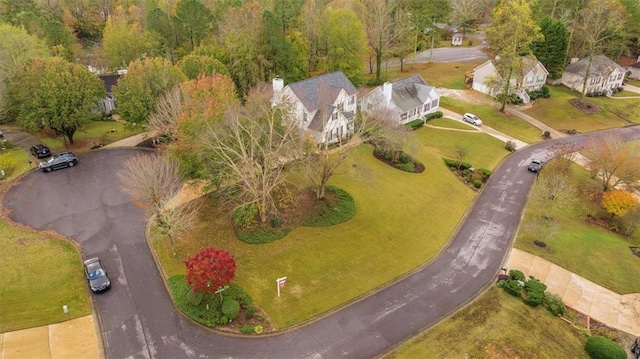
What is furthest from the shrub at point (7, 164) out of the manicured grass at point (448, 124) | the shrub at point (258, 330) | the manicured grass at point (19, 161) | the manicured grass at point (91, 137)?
the manicured grass at point (448, 124)

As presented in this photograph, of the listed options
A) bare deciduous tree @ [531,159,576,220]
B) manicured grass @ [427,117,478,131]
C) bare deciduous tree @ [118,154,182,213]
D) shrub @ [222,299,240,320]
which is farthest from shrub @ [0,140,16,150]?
bare deciduous tree @ [531,159,576,220]

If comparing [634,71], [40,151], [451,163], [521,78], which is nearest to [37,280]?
[40,151]

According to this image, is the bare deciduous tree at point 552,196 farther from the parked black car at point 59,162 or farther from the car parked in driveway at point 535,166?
the parked black car at point 59,162

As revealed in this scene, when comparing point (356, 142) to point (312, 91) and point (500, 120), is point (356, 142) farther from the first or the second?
point (500, 120)

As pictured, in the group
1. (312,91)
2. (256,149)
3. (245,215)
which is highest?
(312,91)

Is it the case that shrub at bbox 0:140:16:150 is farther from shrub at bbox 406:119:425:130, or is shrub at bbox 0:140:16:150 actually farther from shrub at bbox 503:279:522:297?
shrub at bbox 503:279:522:297
